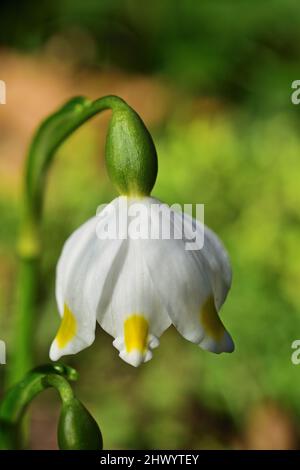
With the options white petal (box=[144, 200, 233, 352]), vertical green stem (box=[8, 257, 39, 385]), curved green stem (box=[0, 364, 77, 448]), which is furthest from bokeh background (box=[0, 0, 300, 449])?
white petal (box=[144, 200, 233, 352])

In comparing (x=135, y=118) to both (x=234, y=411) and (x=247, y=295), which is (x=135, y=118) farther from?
(x=234, y=411)

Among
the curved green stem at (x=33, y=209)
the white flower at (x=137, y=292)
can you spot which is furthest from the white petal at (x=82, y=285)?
the curved green stem at (x=33, y=209)

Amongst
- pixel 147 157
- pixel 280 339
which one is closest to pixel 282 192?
pixel 280 339

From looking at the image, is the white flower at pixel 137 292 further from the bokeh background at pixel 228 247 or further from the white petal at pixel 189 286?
the bokeh background at pixel 228 247

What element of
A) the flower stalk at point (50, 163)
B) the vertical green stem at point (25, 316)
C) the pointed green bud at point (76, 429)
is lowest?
the pointed green bud at point (76, 429)

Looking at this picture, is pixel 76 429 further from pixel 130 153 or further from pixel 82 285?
pixel 130 153

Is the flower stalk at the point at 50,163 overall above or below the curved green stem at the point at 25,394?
above

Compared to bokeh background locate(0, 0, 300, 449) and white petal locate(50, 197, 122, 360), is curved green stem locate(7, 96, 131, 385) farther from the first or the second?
bokeh background locate(0, 0, 300, 449)

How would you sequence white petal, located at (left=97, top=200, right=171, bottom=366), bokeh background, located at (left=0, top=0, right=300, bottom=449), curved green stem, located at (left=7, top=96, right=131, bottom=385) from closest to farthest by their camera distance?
white petal, located at (left=97, top=200, right=171, bottom=366), curved green stem, located at (left=7, top=96, right=131, bottom=385), bokeh background, located at (left=0, top=0, right=300, bottom=449)
